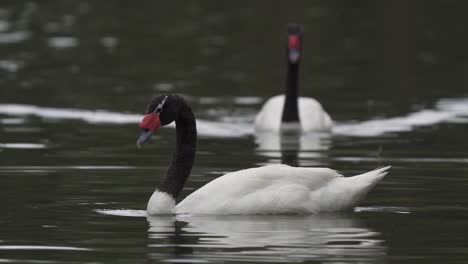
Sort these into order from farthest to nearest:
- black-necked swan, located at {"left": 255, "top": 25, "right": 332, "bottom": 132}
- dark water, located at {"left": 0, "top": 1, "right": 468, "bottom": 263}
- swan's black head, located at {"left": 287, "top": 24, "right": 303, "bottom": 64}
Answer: swan's black head, located at {"left": 287, "top": 24, "right": 303, "bottom": 64} → black-necked swan, located at {"left": 255, "top": 25, "right": 332, "bottom": 132} → dark water, located at {"left": 0, "top": 1, "right": 468, "bottom": 263}

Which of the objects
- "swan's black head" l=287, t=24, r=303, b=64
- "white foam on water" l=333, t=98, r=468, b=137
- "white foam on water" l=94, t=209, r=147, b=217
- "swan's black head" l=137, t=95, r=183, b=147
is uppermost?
"swan's black head" l=287, t=24, r=303, b=64

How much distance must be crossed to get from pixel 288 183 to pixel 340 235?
70.3 inches

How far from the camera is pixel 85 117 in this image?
3070cm

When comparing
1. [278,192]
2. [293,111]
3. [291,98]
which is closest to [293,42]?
[291,98]

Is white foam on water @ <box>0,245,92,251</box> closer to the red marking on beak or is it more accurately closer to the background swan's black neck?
the background swan's black neck

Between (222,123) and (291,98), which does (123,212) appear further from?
(291,98)

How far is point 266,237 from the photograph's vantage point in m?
16.2

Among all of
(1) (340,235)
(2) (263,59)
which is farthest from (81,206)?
(2) (263,59)

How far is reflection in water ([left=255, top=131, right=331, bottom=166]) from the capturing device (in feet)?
79.3

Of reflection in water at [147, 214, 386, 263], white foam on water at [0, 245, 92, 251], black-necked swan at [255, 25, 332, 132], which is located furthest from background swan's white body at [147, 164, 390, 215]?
black-necked swan at [255, 25, 332, 132]

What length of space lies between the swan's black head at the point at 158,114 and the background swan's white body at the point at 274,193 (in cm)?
68

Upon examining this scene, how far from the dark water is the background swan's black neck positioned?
0.78 metres

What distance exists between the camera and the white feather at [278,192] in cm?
1778

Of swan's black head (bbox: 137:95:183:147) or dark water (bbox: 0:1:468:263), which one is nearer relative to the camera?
dark water (bbox: 0:1:468:263)
